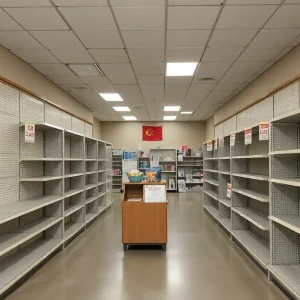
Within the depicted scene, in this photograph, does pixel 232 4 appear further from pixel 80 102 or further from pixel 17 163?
pixel 80 102

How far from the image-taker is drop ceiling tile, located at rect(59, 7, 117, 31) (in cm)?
335

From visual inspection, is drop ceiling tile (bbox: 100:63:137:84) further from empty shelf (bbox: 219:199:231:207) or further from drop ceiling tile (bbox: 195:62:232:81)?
empty shelf (bbox: 219:199:231:207)

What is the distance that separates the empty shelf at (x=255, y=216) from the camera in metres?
4.06

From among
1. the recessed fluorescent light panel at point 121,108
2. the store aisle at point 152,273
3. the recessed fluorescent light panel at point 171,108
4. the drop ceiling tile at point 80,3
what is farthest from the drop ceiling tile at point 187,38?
the recessed fluorescent light panel at point 121,108

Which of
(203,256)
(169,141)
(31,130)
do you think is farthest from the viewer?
(169,141)

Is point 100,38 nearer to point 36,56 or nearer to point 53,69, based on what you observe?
point 36,56

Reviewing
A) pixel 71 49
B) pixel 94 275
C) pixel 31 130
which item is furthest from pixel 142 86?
pixel 94 275

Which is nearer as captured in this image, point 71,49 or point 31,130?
point 31,130

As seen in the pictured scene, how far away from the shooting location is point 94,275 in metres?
3.84

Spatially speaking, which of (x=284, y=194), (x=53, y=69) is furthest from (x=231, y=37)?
(x=53, y=69)

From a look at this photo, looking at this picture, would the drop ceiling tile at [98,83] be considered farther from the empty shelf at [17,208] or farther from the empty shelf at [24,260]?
the empty shelf at [24,260]

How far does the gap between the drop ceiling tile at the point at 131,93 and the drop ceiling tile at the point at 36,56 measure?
82.3 inches

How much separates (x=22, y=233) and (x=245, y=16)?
4.07m

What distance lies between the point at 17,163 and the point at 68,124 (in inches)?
124
